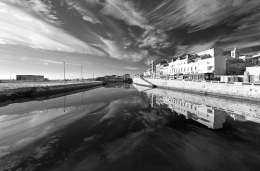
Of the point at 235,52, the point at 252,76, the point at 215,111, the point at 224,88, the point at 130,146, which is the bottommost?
the point at 130,146

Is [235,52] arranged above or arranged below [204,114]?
above

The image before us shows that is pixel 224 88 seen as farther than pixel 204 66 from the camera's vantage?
No

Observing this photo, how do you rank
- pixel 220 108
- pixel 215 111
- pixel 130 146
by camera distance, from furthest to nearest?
pixel 220 108
pixel 215 111
pixel 130 146

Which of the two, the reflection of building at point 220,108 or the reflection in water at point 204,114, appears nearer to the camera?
the reflection in water at point 204,114

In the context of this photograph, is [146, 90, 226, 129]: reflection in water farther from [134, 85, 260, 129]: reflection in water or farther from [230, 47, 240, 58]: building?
[230, 47, 240, 58]: building

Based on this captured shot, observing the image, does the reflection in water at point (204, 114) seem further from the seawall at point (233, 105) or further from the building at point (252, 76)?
the building at point (252, 76)

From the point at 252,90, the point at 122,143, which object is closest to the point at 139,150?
the point at 122,143

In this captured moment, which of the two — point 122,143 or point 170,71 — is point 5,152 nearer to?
point 122,143

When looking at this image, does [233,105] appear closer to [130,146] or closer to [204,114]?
[204,114]

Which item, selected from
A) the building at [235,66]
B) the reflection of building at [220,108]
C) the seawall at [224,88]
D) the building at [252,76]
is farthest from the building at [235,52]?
the reflection of building at [220,108]

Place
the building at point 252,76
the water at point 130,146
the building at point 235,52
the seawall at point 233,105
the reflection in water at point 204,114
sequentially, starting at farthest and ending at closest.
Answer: the building at point 235,52 → the building at point 252,76 → the seawall at point 233,105 → the reflection in water at point 204,114 → the water at point 130,146

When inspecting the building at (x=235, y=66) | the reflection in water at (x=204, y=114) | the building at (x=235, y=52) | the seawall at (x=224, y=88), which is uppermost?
the building at (x=235, y=52)

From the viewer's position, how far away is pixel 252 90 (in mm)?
18984

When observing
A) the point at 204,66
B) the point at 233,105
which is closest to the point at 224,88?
the point at 233,105
